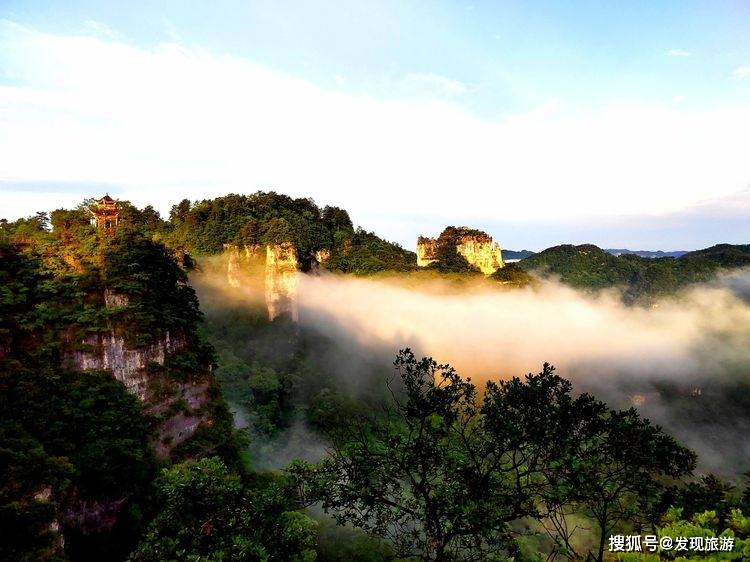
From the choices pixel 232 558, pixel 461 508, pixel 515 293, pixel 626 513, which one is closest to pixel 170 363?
pixel 232 558

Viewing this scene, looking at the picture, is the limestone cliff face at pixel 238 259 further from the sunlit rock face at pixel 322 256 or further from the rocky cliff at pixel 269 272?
the sunlit rock face at pixel 322 256

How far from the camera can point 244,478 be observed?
2952cm

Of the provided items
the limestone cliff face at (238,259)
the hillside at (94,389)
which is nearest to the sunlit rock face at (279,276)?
the limestone cliff face at (238,259)

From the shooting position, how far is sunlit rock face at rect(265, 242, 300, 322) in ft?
221

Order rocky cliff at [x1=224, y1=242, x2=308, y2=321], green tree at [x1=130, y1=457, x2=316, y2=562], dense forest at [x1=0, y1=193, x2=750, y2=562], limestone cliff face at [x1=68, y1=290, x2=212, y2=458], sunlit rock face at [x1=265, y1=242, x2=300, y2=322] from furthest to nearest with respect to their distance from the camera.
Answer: rocky cliff at [x1=224, y1=242, x2=308, y2=321] → sunlit rock face at [x1=265, y1=242, x2=300, y2=322] → limestone cliff face at [x1=68, y1=290, x2=212, y2=458] → green tree at [x1=130, y1=457, x2=316, y2=562] → dense forest at [x1=0, y1=193, x2=750, y2=562]

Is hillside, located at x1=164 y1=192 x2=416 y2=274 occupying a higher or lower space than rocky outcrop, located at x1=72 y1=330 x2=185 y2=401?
higher

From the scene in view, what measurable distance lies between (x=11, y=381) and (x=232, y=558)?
52.9 ft

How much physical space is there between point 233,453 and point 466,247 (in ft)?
285

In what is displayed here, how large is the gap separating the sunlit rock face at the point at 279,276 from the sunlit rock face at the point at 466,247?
142 feet

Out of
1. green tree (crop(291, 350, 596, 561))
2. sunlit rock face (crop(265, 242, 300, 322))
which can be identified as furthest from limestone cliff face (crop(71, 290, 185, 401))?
sunlit rock face (crop(265, 242, 300, 322))

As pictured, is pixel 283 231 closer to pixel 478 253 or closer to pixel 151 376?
pixel 151 376

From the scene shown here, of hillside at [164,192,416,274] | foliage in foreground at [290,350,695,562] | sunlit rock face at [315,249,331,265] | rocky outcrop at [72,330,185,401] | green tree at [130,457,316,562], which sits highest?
hillside at [164,192,416,274]

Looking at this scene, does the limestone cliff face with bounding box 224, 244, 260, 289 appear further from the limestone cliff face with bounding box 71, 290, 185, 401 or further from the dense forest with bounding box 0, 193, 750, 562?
the limestone cliff face with bounding box 71, 290, 185, 401

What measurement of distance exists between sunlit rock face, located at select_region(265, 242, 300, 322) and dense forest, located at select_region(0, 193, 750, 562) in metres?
16.6
